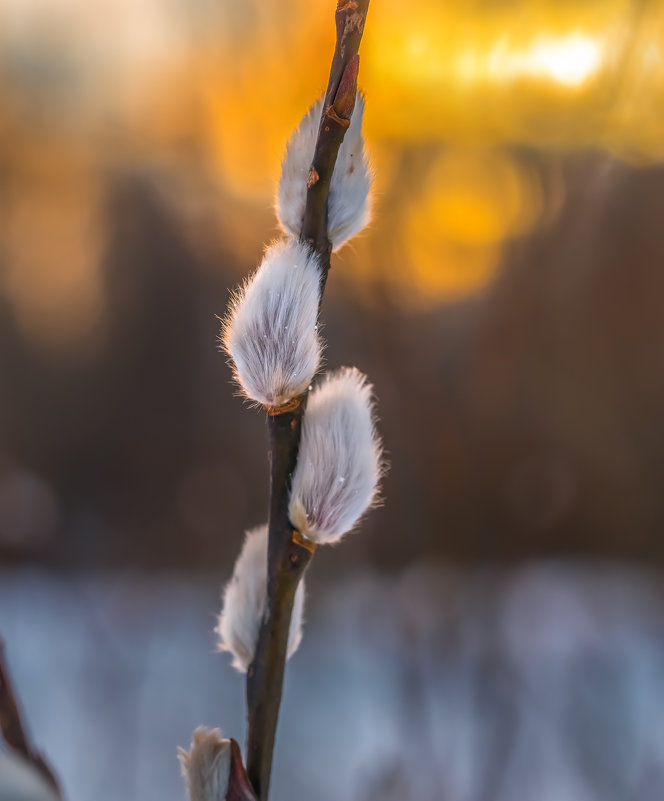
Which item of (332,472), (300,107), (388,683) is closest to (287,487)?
(332,472)

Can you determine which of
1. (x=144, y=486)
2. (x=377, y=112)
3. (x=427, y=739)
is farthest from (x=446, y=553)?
(x=377, y=112)

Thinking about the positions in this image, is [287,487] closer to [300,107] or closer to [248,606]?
[248,606]

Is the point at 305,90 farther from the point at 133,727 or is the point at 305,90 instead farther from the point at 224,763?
the point at 133,727

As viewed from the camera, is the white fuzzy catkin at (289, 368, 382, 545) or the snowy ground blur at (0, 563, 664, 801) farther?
the snowy ground blur at (0, 563, 664, 801)

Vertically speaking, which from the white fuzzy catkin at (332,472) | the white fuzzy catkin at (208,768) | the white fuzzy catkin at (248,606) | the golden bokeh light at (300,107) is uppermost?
the golden bokeh light at (300,107)

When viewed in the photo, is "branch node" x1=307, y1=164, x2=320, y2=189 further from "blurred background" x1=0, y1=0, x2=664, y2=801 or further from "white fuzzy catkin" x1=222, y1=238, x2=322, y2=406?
"blurred background" x1=0, y1=0, x2=664, y2=801

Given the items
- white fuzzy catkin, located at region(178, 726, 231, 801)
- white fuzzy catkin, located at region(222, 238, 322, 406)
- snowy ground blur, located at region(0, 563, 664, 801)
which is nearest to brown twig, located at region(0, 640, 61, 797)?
white fuzzy catkin, located at region(178, 726, 231, 801)

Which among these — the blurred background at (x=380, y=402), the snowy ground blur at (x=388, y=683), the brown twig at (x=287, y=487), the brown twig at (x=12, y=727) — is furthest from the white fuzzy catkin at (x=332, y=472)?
the snowy ground blur at (x=388, y=683)

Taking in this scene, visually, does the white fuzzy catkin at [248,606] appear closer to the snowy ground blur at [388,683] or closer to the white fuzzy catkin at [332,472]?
the white fuzzy catkin at [332,472]
